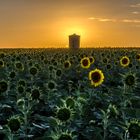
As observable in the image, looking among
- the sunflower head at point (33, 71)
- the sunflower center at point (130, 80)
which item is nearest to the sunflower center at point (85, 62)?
the sunflower head at point (33, 71)

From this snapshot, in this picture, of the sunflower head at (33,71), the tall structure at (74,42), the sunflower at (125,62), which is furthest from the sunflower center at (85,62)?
the tall structure at (74,42)

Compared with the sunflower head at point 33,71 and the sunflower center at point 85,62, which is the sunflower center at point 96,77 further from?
the sunflower center at point 85,62

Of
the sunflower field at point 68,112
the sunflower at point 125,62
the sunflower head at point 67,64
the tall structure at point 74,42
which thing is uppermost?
the tall structure at point 74,42

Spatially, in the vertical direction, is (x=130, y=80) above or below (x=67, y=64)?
below

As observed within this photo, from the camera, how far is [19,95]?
1035cm

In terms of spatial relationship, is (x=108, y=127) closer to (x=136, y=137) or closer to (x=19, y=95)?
(x=136, y=137)

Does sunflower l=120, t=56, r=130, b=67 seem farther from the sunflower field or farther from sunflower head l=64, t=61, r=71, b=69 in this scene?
the sunflower field

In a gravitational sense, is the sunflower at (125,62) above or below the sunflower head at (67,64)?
above

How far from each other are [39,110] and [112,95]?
5.45 ft

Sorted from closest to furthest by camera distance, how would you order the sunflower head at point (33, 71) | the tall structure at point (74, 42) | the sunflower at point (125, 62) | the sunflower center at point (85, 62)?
1. the sunflower head at point (33, 71)
2. the sunflower center at point (85, 62)
3. the sunflower at point (125, 62)
4. the tall structure at point (74, 42)

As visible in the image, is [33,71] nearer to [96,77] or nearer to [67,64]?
[67,64]

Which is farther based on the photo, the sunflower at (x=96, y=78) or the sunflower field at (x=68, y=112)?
the sunflower at (x=96, y=78)

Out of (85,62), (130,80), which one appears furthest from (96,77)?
(85,62)

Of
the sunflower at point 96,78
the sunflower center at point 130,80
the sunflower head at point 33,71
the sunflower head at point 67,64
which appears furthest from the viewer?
the sunflower head at point 67,64
